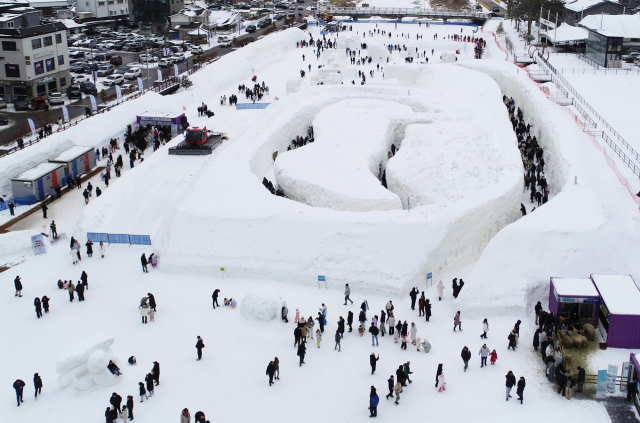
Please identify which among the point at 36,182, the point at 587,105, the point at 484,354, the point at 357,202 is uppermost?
the point at 587,105

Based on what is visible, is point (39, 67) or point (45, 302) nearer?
point (45, 302)

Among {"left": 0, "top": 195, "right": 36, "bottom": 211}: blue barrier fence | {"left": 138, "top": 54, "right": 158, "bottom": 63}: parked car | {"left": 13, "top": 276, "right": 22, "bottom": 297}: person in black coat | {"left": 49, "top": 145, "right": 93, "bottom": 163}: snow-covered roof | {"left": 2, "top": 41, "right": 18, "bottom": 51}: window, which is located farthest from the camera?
{"left": 138, "top": 54, "right": 158, "bottom": 63}: parked car

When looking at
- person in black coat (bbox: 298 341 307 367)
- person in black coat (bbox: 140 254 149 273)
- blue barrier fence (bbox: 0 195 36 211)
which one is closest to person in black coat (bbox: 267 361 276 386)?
person in black coat (bbox: 298 341 307 367)

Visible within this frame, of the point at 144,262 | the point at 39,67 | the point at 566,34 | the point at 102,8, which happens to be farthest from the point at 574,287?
the point at 102,8

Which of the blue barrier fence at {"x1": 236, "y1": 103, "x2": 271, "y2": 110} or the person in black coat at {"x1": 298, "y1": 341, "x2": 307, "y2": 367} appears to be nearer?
the person in black coat at {"x1": 298, "y1": 341, "x2": 307, "y2": 367}

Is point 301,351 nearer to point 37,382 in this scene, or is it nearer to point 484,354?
point 484,354

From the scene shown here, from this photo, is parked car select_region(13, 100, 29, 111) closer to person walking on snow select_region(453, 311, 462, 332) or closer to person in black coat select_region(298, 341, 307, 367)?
person in black coat select_region(298, 341, 307, 367)
